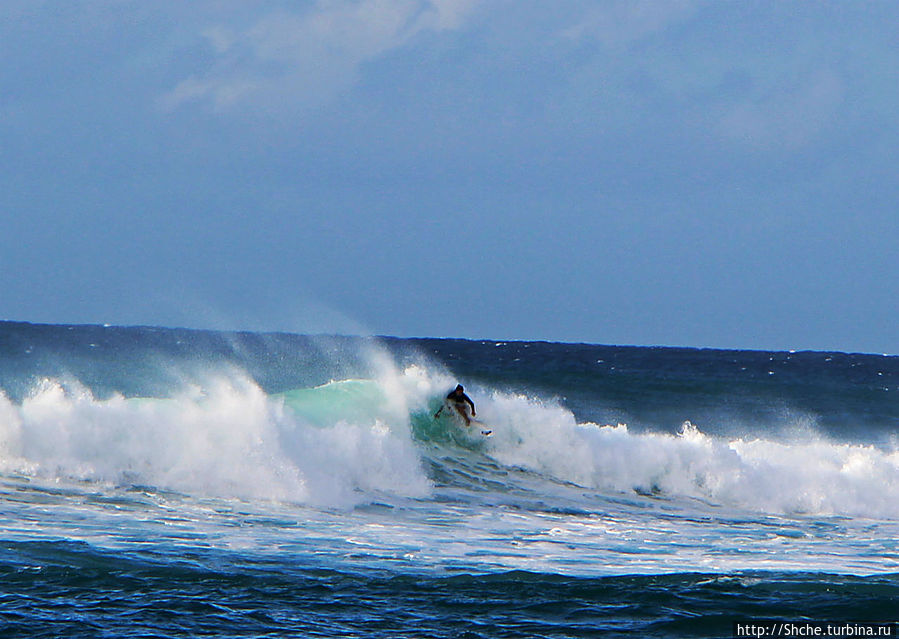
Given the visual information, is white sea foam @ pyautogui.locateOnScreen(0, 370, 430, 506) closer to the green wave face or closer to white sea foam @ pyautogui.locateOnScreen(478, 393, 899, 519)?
the green wave face

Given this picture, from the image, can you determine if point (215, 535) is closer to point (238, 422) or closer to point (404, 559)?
point (404, 559)

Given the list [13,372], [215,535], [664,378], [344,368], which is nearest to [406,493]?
[215,535]

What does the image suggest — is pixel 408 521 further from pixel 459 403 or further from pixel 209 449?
pixel 459 403

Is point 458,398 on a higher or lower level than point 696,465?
higher

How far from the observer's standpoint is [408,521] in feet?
42.1

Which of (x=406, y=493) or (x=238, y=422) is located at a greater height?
(x=238, y=422)

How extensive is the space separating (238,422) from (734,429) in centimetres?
1995

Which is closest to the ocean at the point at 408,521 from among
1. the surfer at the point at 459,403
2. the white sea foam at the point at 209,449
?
the white sea foam at the point at 209,449

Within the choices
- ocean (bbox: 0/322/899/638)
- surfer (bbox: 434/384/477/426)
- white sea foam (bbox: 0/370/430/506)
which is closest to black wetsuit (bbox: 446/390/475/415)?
surfer (bbox: 434/384/477/426)

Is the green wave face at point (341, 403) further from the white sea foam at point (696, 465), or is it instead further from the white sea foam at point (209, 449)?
the white sea foam at point (696, 465)

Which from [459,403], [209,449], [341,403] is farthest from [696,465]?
[209,449]

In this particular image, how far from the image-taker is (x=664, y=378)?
4819cm

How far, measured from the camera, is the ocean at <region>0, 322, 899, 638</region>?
792 cm

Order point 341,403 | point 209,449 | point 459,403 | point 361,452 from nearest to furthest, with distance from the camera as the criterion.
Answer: point 209,449, point 361,452, point 341,403, point 459,403
